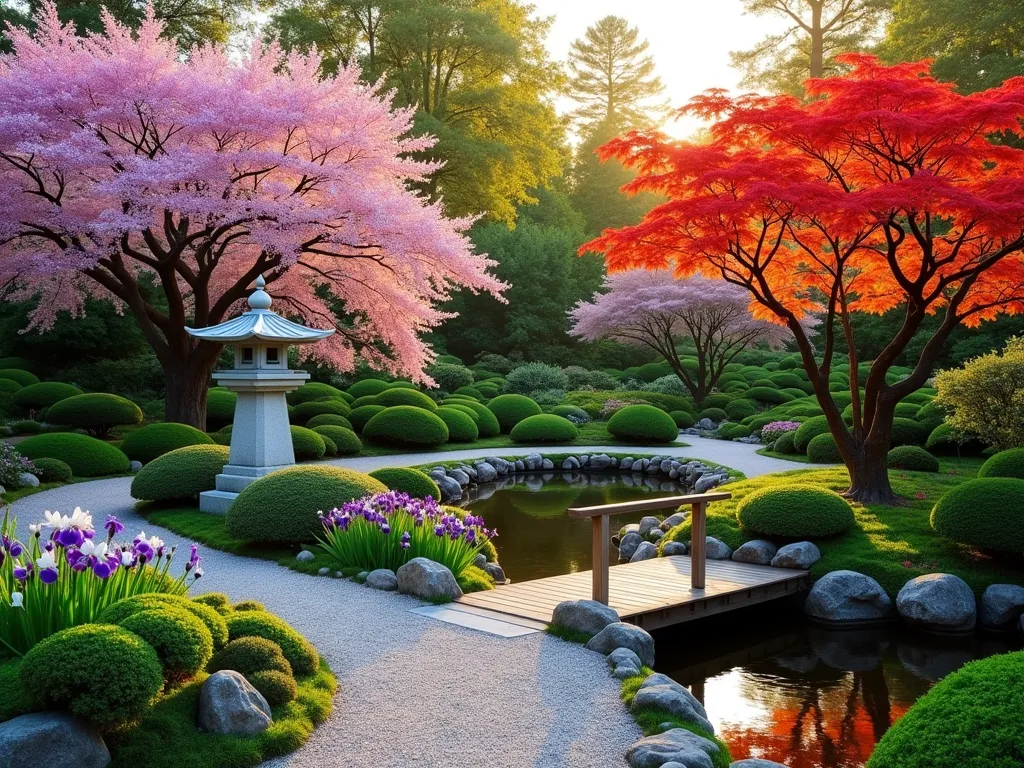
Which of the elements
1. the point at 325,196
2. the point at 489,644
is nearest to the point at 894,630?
the point at 489,644

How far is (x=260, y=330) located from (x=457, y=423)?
9905 mm

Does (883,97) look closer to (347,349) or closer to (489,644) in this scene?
(489,644)

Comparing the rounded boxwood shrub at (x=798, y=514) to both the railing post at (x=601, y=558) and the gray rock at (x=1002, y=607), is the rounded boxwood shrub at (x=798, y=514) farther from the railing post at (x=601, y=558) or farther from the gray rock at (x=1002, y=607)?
the railing post at (x=601, y=558)

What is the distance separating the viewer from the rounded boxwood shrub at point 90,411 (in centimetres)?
1623

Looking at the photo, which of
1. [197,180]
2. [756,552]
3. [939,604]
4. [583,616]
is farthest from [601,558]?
[197,180]

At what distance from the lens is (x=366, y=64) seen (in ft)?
91.5

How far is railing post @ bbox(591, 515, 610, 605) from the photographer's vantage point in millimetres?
6668

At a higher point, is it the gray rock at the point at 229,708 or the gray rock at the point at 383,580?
the gray rock at the point at 229,708

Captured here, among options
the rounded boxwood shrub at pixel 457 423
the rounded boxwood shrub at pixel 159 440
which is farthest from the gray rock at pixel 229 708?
the rounded boxwood shrub at pixel 457 423

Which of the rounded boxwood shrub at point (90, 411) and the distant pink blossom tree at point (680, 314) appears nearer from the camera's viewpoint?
the rounded boxwood shrub at point (90, 411)

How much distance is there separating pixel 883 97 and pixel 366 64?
2142 cm

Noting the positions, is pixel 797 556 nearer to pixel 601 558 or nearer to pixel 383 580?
pixel 601 558

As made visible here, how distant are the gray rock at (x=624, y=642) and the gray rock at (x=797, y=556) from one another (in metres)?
3.87

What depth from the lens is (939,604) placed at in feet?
26.3
